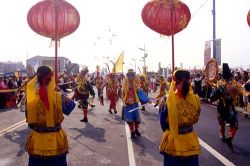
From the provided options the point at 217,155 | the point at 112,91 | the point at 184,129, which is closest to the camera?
the point at 184,129

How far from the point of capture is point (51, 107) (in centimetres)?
550

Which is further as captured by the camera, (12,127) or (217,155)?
(12,127)

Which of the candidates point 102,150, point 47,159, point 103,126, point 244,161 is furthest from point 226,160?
point 103,126

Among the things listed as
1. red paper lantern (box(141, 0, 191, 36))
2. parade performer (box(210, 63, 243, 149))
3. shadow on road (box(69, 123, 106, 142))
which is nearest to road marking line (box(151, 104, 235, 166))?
parade performer (box(210, 63, 243, 149))

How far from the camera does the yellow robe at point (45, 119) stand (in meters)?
5.49

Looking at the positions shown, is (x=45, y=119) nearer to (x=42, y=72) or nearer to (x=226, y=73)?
(x=42, y=72)

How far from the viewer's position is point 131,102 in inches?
450

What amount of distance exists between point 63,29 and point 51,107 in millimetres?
4318

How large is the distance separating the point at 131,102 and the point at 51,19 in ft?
10.7

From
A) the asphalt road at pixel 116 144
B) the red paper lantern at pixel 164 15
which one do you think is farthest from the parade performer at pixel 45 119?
the red paper lantern at pixel 164 15

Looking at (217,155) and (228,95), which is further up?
(228,95)

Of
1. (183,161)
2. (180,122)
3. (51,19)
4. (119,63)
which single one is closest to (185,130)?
(180,122)

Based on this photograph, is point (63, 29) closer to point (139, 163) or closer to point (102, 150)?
point (102, 150)

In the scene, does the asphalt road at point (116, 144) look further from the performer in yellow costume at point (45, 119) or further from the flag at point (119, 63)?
the flag at point (119, 63)
